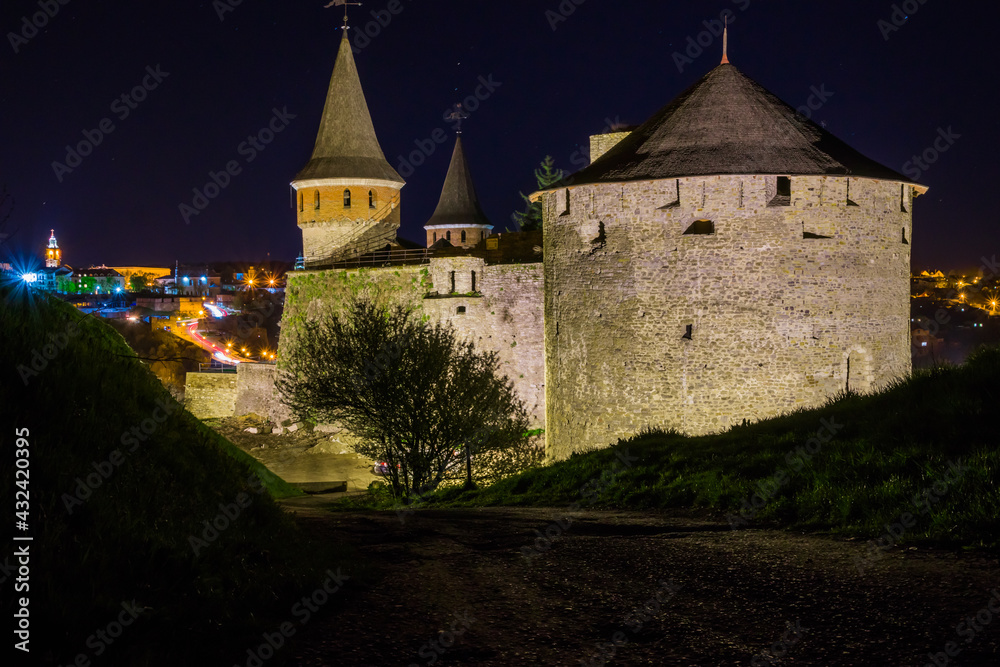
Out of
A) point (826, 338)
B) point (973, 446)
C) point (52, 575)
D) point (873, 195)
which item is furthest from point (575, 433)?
point (52, 575)

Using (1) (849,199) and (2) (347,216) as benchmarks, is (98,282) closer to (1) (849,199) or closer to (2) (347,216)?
(2) (347,216)

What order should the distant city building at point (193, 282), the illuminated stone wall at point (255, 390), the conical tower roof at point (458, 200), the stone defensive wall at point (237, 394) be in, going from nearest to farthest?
the stone defensive wall at point (237, 394) → the illuminated stone wall at point (255, 390) → the conical tower roof at point (458, 200) → the distant city building at point (193, 282)

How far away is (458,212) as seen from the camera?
4547 centimetres

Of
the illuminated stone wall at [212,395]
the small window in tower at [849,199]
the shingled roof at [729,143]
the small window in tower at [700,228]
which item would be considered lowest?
the illuminated stone wall at [212,395]

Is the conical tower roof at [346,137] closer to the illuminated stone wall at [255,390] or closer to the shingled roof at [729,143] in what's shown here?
the illuminated stone wall at [255,390]

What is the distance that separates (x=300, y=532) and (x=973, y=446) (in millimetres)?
6600

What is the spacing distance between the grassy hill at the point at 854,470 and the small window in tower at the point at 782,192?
4649 mm

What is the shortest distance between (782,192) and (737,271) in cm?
189

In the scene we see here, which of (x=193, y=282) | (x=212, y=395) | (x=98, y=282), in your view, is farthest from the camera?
(x=193, y=282)

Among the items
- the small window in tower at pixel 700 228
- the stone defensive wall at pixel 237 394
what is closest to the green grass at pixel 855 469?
the small window in tower at pixel 700 228

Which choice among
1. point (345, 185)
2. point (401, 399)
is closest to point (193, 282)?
point (345, 185)

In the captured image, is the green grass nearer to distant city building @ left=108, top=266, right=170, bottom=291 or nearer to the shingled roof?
the shingled roof

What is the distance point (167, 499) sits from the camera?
6.57 meters

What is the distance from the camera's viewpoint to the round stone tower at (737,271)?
52.2 feet
